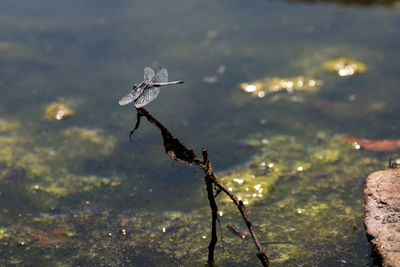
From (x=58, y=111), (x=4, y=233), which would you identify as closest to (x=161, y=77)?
(x=4, y=233)

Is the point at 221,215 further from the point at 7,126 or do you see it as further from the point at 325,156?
the point at 7,126

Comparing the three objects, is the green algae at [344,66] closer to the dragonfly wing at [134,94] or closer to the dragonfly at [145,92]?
the dragonfly at [145,92]

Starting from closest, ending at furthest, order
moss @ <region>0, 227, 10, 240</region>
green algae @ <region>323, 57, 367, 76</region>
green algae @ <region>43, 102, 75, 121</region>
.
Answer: moss @ <region>0, 227, 10, 240</region>, green algae @ <region>43, 102, 75, 121</region>, green algae @ <region>323, 57, 367, 76</region>

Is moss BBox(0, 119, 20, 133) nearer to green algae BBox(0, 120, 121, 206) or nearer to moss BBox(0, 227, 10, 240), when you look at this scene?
green algae BBox(0, 120, 121, 206)

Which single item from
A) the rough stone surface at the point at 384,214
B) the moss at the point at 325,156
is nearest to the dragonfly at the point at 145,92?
the rough stone surface at the point at 384,214

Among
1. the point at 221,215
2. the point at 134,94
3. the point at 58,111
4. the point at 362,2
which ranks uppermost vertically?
the point at 134,94

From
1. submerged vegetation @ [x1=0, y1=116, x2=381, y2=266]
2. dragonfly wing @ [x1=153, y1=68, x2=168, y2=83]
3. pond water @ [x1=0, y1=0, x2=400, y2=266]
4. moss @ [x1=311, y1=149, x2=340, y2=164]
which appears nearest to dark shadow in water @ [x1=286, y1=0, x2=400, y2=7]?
pond water @ [x1=0, y1=0, x2=400, y2=266]
